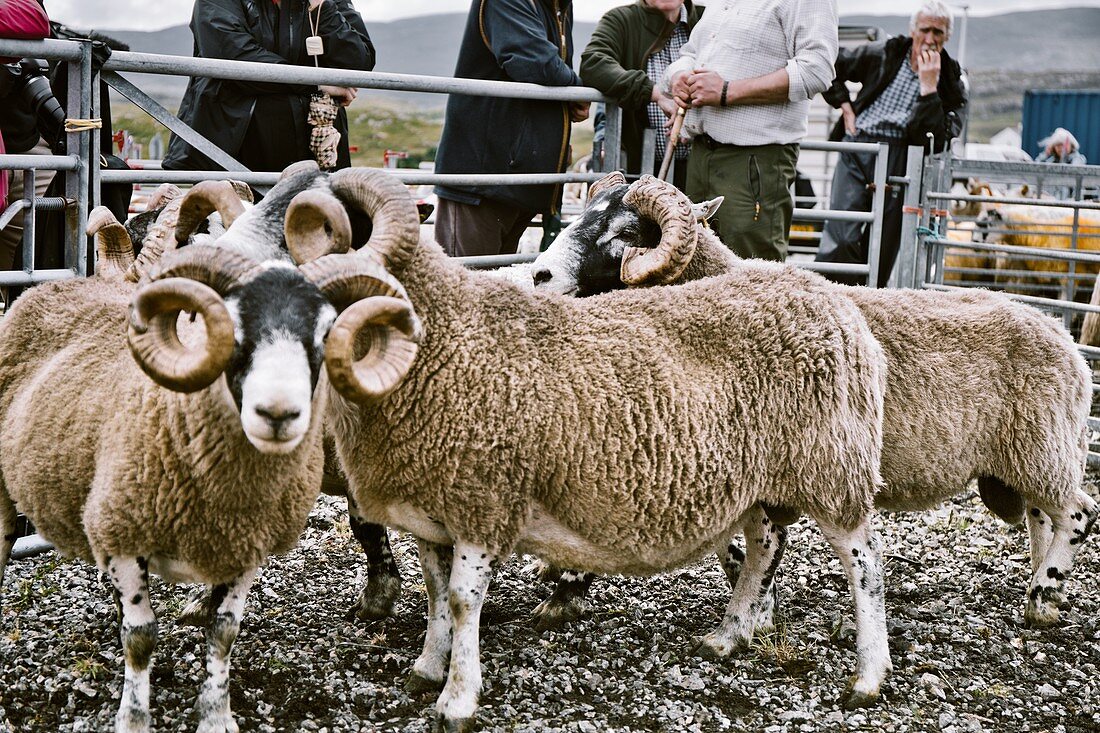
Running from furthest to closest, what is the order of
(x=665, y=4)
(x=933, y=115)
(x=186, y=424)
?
(x=933, y=115) → (x=665, y=4) → (x=186, y=424)

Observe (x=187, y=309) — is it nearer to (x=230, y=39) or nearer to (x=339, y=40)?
(x=230, y=39)

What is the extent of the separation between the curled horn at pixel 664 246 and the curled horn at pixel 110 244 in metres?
2.08

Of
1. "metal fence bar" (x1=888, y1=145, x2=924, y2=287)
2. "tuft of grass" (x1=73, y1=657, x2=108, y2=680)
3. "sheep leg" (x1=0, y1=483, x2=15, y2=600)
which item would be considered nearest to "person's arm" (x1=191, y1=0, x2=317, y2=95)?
"sheep leg" (x1=0, y1=483, x2=15, y2=600)

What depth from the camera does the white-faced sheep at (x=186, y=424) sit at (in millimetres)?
3076

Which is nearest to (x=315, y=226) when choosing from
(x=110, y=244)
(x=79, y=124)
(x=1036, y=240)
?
(x=110, y=244)

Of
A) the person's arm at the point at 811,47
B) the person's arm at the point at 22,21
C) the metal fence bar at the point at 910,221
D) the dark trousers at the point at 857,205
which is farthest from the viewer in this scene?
the dark trousers at the point at 857,205

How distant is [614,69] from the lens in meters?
6.99

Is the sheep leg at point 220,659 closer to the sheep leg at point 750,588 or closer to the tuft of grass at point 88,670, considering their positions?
the tuft of grass at point 88,670

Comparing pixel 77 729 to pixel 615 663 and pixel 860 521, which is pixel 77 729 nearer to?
pixel 615 663

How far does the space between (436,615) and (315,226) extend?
151 centimetres

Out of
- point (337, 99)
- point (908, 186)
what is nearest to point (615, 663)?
point (337, 99)

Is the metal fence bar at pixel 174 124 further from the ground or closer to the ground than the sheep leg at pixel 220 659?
further from the ground

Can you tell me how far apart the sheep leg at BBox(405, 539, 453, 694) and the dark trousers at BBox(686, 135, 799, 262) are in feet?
9.38

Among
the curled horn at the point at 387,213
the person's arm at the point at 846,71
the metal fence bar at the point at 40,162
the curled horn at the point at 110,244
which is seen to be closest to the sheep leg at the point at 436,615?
the curled horn at the point at 387,213
